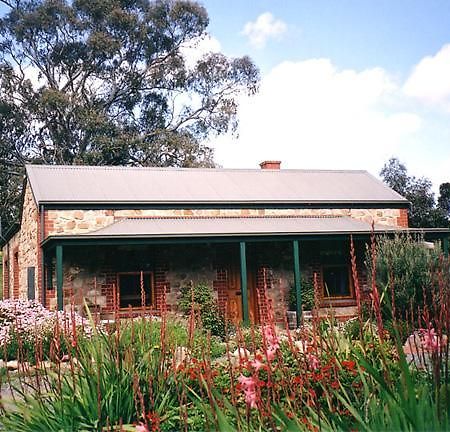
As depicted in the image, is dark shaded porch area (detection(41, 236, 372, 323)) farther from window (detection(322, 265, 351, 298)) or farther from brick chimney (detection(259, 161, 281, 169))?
brick chimney (detection(259, 161, 281, 169))

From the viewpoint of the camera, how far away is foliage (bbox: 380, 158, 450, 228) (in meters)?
28.0

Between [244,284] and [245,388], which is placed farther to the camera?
[244,284]

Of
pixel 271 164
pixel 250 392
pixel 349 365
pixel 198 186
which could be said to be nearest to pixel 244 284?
pixel 198 186

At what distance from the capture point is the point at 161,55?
31.4 meters

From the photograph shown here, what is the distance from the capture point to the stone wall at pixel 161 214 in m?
14.1

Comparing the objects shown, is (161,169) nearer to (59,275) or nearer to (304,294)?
(304,294)

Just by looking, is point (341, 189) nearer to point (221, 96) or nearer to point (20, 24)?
point (221, 96)

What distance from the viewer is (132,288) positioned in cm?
1445

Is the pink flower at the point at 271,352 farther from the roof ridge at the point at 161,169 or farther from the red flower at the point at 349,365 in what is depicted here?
the roof ridge at the point at 161,169

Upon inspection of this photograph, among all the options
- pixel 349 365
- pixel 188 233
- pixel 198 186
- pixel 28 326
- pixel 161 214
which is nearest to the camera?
pixel 349 365

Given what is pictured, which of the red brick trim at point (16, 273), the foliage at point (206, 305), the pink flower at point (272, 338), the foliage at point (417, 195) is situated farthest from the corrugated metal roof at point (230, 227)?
the foliage at point (417, 195)

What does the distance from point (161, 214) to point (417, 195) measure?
16.6m

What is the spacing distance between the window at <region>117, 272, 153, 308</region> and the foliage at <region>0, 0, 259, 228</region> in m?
13.9

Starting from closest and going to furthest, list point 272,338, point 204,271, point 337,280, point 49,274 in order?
point 272,338 < point 49,274 < point 204,271 < point 337,280
